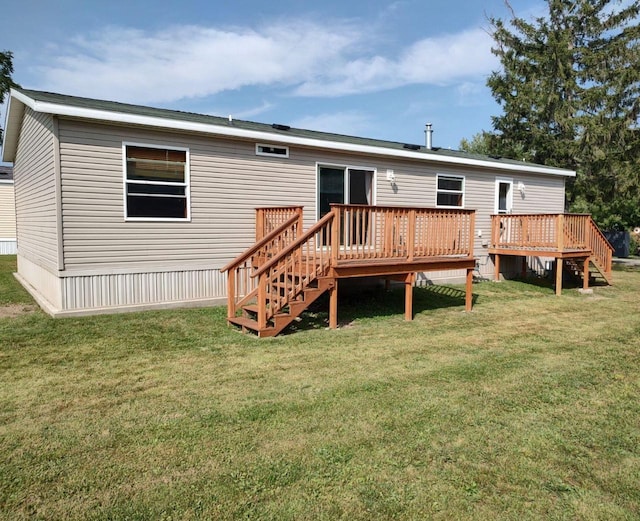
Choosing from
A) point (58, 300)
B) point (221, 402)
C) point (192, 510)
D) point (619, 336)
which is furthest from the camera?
point (58, 300)

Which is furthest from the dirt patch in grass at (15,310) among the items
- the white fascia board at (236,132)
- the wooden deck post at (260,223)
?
the wooden deck post at (260,223)

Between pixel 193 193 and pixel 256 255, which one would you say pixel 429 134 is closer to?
pixel 256 255

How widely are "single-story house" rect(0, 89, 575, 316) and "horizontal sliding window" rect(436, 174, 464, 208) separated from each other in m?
1.12

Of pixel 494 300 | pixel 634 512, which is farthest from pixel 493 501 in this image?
pixel 494 300

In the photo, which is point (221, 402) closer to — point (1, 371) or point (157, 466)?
point (157, 466)

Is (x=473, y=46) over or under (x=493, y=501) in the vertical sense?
over

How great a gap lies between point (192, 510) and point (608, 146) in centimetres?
2099

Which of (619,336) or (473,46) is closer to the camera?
(619,336)

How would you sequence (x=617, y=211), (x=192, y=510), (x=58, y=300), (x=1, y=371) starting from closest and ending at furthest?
(x=192, y=510), (x=1, y=371), (x=58, y=300), (x=617, y=211)

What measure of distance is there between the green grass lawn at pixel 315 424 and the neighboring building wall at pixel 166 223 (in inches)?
37.4

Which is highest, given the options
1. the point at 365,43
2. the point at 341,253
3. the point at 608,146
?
the point at 365,43

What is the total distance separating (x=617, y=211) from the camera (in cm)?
2206

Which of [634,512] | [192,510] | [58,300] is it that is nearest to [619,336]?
[634,512]

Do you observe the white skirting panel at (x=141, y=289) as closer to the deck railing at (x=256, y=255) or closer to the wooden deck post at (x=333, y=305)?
the deck railing at (x=256, y=255)
